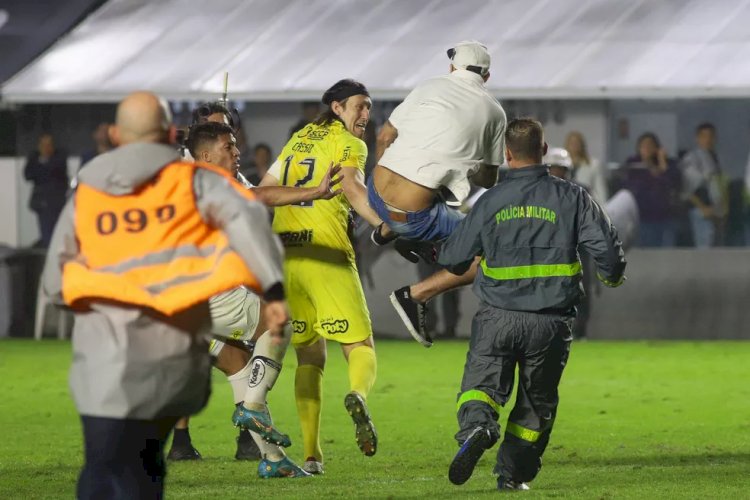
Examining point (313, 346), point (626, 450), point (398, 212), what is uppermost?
point (398, 212)

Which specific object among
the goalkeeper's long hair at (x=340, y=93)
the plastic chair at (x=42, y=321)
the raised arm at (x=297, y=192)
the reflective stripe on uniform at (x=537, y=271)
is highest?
the goalkeeper's long hair at (x=340, y=93)

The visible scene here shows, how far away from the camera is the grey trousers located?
26.6ft

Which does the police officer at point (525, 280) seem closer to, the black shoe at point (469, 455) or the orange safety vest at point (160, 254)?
the black shoe at point (469, 455)

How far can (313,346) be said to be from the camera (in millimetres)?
9141

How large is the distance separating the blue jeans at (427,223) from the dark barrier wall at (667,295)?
10282mm

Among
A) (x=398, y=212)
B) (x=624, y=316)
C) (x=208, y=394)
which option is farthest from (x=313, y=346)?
(x=624, y=316)

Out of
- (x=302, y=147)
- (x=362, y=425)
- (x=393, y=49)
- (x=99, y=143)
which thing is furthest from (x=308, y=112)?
(x=362, y=425)

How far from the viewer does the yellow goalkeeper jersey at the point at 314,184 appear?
9.07 metres

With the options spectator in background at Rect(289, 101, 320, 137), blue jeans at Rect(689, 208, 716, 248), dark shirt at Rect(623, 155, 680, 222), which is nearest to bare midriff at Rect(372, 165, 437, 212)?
spectator in background at Rect(289, 101, 320, 137)

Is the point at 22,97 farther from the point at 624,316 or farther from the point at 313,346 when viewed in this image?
the point at 313,346

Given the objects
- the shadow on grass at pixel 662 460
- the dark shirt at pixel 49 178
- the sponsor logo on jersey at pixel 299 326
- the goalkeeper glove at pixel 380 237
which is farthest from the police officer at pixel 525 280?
the dark shirt at pixel 49 178

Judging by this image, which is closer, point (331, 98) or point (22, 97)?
point (331, 98)

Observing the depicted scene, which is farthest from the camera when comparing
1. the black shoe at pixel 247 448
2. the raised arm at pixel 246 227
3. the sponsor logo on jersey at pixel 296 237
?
the black shoe at pixel 247 448

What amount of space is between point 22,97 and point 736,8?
8.46 meters
